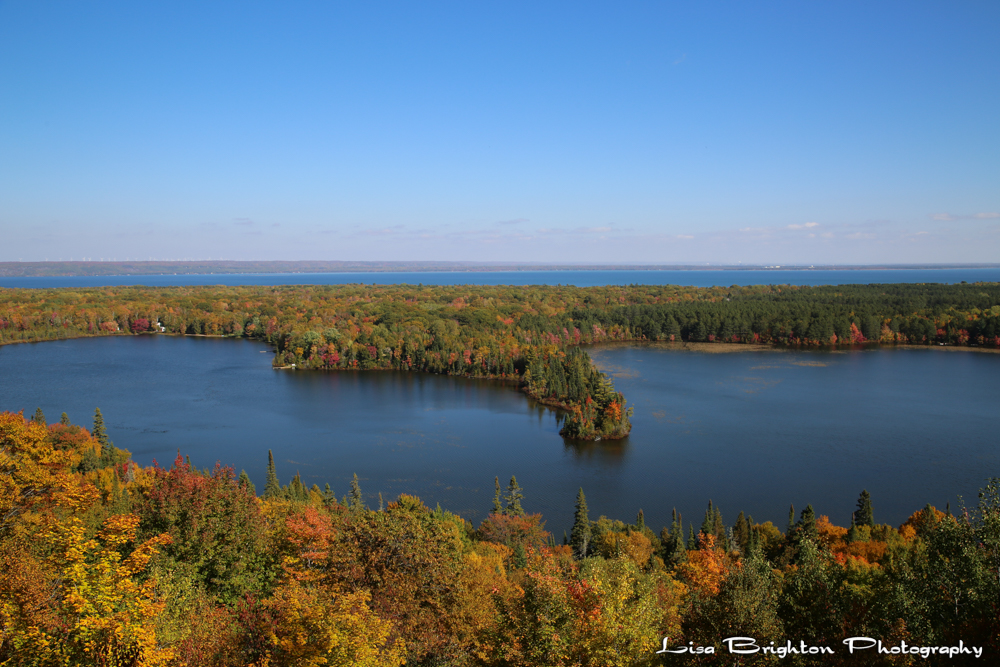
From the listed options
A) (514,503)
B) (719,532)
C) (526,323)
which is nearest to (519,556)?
(514,503)

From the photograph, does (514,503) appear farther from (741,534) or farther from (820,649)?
(820,649)

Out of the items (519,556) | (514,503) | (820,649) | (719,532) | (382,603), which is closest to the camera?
(820,649)

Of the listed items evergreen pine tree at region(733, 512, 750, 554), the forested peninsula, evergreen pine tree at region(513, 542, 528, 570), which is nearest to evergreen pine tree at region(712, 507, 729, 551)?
evergreen pine tree at region(733, 512, 750, 554)

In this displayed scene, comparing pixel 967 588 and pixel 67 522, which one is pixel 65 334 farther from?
pixel 967 588

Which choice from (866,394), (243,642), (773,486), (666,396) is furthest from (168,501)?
(866,394)

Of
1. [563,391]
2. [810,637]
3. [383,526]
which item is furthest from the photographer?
[563,391]

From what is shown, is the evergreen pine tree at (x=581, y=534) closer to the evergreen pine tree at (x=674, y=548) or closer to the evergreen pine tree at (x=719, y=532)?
the evergreen pine tree at (x=674, y=548)
